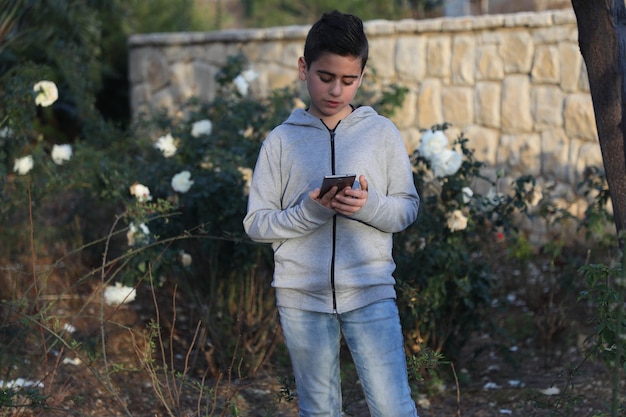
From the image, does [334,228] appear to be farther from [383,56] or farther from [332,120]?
[383,56]

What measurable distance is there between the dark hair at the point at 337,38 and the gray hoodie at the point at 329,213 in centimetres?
18

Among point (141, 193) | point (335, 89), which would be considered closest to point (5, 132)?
point (141, 193)

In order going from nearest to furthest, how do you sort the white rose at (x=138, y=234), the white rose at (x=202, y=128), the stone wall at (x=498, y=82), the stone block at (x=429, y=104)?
the white rose at (x=138, y=234), the white rose at (x=202, y=128), the stone wall at (x=498, y=82), the stone block at (x=429, y=104)

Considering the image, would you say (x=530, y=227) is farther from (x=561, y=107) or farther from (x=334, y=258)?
(x=334, y=258)

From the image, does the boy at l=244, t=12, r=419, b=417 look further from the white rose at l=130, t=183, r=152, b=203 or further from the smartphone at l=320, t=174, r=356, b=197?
the white rose at l=130, t=183, r=152, b=203

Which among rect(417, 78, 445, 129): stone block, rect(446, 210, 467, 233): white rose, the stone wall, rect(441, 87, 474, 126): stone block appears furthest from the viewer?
A: rect(417, 78, 445, 129): stone block

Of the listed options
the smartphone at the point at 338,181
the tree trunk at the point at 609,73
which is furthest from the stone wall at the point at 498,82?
the smartphone at the point at 338,181

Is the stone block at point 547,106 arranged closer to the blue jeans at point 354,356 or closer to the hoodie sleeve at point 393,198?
the hoodie sleeve at point 393,198

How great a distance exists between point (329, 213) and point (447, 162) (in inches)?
59.9

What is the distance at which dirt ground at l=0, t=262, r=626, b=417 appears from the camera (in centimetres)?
352

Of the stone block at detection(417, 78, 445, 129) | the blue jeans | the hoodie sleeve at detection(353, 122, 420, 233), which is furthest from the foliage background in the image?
the stone block at detection(417, 78, 445, 129)

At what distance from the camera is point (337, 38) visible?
8.00 feet

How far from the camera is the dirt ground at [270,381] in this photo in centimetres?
352

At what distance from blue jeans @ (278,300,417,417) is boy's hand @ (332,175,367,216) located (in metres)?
0.31
